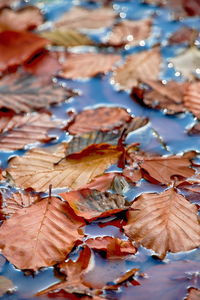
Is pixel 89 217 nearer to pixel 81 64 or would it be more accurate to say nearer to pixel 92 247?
pixel 92 247

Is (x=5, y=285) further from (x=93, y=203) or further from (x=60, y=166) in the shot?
(x=60, y=166)

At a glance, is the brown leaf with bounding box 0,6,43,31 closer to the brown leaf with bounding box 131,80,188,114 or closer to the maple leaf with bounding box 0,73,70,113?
the maple leaf with bounding box 0,73,70,113

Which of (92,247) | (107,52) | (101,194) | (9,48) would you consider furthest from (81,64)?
(92,247)

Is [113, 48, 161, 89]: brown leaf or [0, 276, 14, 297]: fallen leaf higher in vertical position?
[113, 48, 161, 89]: brown leaf

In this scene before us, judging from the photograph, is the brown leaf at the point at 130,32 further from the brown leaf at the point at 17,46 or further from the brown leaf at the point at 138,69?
the brown leaf at the point at 17,46

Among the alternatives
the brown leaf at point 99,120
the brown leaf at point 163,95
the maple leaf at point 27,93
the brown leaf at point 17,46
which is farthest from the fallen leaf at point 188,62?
the brown leaf at point 17,46

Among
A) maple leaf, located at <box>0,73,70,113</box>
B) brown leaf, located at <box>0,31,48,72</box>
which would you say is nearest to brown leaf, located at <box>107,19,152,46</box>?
brown leaf, located at <box>0,31,48,72</box>
